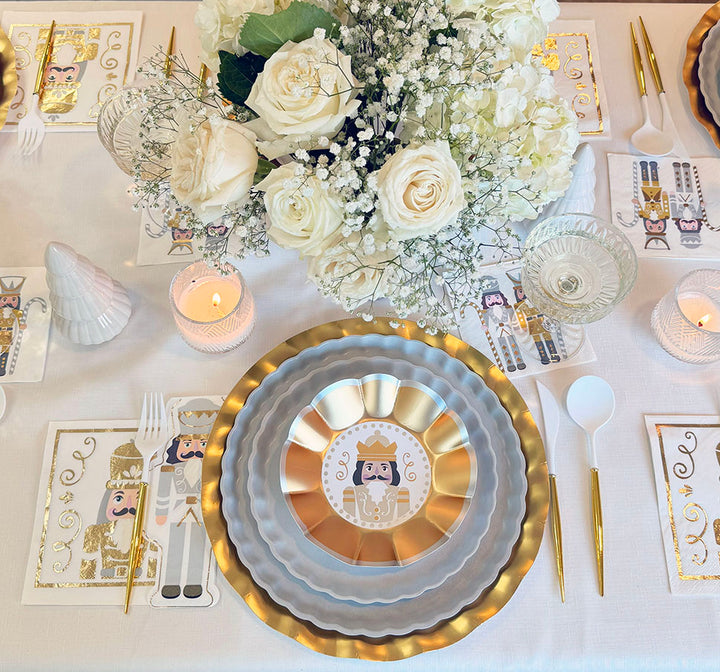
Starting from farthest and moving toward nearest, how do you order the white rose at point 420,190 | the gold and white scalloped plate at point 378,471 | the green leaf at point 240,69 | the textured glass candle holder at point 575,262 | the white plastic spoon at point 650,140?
the white plastic spoon at point 650,140
the textured glass candle holder at point 575,262
the gold and white scalloped plate at point 378,471
the green leaf at point 240,69
the white rose at point 420,190

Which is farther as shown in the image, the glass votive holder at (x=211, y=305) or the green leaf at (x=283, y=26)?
the glass votive holder at (x=211, y=305)

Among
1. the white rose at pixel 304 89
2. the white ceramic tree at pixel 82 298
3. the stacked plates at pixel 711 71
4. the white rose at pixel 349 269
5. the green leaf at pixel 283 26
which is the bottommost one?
the white rose at pixel 349 269

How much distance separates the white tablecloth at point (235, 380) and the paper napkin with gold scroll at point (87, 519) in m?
0.02

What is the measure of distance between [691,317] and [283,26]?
0.82m

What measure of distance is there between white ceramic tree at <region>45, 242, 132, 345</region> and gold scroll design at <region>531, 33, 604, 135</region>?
951 mm

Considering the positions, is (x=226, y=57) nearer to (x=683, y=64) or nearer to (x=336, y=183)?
(x=336, y=183)

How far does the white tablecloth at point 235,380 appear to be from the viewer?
2.75 ft

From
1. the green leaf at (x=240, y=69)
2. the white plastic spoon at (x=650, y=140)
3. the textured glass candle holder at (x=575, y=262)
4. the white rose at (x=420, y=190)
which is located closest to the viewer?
the white rose at (x=420, y=190)

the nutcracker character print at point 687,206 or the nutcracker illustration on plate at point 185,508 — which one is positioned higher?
the nutcracker character print at point 687,206

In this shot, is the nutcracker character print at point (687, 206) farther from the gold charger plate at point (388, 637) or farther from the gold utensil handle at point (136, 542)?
the gold utensil handle at point (136, 542)

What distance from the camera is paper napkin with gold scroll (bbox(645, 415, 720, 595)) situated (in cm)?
87

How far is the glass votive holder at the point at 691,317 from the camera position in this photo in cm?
95

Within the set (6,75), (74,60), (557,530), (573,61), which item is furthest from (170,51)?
(557,530)

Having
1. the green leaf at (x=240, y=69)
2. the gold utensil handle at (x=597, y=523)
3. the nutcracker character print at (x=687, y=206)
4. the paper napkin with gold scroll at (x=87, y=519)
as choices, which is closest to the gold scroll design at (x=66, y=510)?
the paper napkin with gold scroll at (x=87, y=519)
